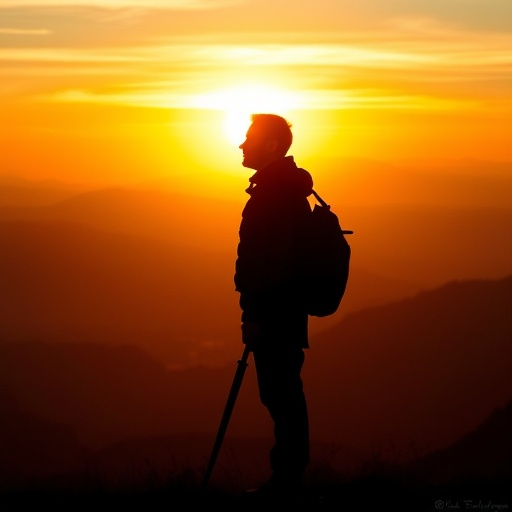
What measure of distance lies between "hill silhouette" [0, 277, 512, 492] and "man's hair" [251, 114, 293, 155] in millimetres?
106487

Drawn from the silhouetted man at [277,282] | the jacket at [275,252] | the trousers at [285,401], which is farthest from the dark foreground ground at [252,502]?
the jacket at [275,252]

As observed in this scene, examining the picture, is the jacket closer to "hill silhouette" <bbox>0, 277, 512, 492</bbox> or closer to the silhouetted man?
the silhouetted man

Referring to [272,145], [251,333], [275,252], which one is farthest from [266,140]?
[251,333]

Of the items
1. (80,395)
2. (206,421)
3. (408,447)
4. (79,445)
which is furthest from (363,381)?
(408,447)

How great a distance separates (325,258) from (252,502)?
180cm

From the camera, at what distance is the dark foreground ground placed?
7.91 meters

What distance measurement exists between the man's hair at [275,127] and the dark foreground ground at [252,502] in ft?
7.91

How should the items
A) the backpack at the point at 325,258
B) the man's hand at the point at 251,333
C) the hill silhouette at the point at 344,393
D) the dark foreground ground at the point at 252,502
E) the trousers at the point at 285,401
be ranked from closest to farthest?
the backpack at the point at 325,258
the man's hand at the point at 251,333
the trousers at the point at 285,401
the dark foreground ground at the point at 252,502
the hill silhouette at the point at 344,393

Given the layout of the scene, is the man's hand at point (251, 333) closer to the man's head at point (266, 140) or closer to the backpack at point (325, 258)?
the backpack at point (325, 258)

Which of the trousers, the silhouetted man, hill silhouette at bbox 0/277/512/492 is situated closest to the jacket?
the silhouetted man

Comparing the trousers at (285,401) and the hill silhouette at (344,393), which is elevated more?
the hill silhouette at (344,393)

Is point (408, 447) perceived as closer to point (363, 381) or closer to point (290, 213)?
point (290, 213)

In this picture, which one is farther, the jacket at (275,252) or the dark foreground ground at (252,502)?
the dark foreground ground at (252,502)

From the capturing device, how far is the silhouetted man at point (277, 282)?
23.7 ft
